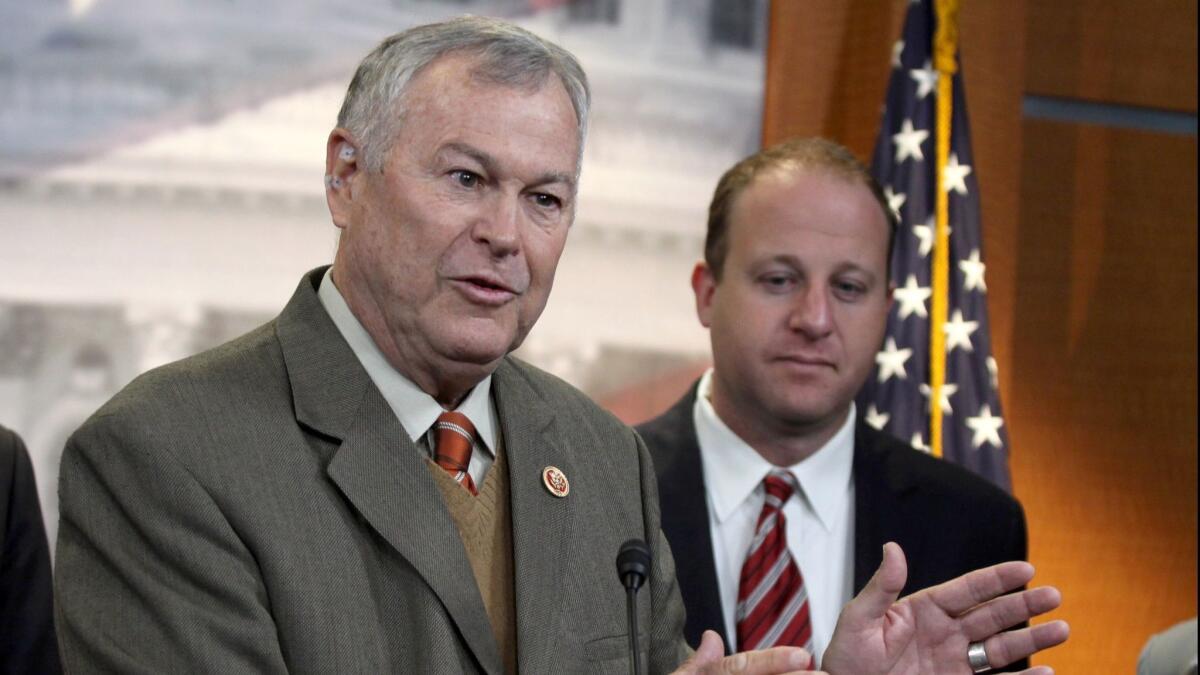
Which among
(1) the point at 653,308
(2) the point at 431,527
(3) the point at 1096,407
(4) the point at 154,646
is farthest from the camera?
(3) the point at 1096,407

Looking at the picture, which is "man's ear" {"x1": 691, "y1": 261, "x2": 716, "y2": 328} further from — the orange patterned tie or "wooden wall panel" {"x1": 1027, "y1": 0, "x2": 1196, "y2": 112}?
"wooden wall panel" {"x1": 1027, "y1": 0, "x2": 1196, "y2": 112}

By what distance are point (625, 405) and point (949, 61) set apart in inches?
53.3

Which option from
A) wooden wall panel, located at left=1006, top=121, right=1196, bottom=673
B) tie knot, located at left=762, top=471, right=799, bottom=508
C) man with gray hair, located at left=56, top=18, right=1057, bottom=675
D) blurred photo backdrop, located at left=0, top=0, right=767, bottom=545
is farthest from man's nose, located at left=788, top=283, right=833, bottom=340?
wooden wall panel, located at left=1006, top=121, right=1196, bottom=673

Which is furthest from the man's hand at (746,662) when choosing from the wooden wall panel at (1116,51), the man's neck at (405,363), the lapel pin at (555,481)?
the wooden wall panel at (1116,51)

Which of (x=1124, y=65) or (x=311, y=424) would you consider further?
(x=1124, y=65)

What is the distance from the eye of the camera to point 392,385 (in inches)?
81.1

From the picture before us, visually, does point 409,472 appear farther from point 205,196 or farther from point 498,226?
point 205,196

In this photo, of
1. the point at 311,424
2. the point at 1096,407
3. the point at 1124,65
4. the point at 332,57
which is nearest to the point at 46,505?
the point at 332,57

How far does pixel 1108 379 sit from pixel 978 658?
2.98 m

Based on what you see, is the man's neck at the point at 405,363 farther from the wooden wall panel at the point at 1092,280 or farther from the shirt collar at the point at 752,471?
the wooden wall panel at the point at 1092,280

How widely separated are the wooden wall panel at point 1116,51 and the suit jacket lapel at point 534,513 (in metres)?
3.12

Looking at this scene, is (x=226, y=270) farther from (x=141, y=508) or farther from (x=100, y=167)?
(x=141, y=508)

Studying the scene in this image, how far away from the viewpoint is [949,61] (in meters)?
4.15

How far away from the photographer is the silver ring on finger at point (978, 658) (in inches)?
81.3
